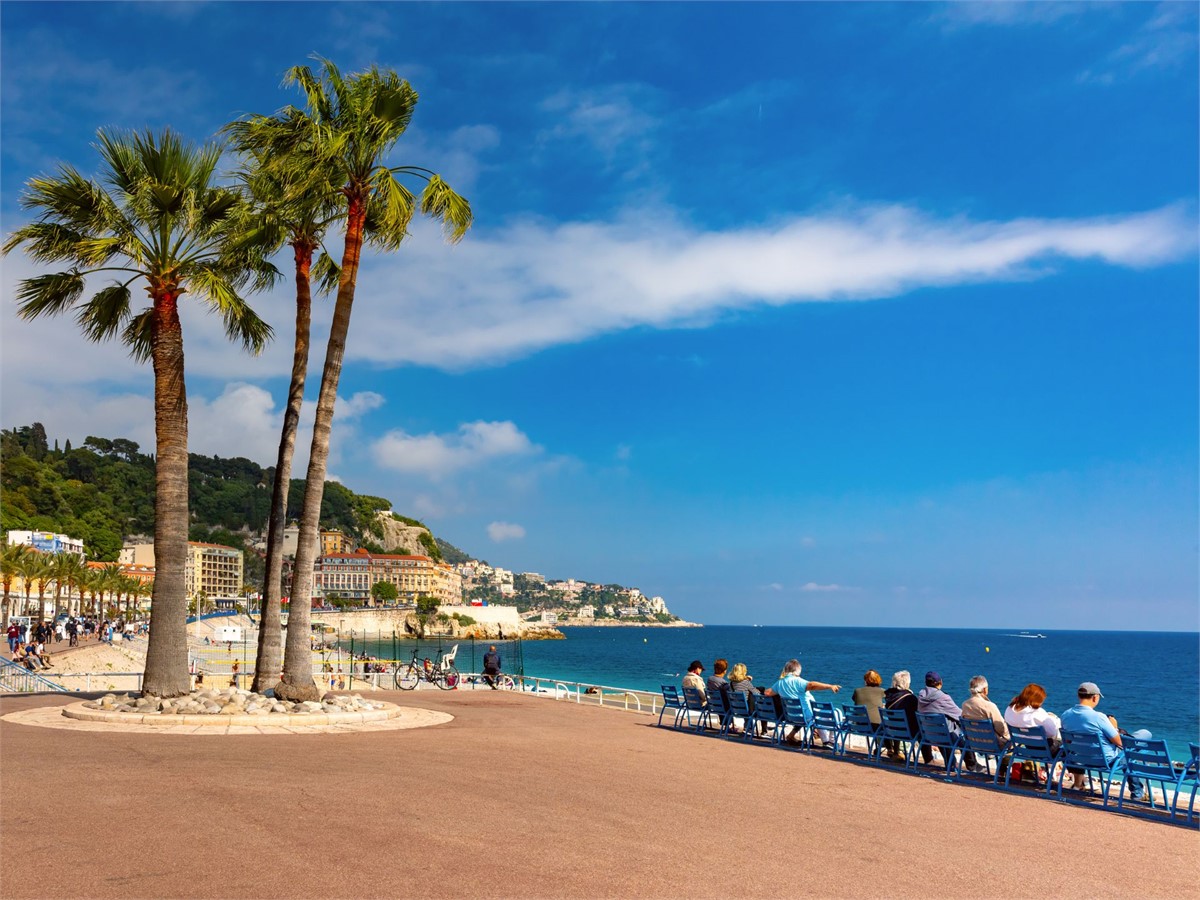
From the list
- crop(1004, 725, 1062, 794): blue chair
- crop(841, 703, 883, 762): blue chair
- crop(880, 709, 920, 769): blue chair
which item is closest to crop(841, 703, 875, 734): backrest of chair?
crop(841, 703, 883, 762): blue chair

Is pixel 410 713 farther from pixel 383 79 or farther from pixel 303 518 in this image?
pixel 383 79

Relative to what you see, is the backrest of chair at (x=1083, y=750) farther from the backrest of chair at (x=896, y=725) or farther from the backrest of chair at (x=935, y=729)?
the backrest of chair at (x=896, y=725)

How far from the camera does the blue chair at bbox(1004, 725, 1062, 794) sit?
1057 cm

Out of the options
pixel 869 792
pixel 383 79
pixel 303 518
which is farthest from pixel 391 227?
pixel 869 792

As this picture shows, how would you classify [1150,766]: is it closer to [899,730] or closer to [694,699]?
[899,730]

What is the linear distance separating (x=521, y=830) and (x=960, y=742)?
Answer: 6398 millimetres

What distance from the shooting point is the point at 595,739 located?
565 inches

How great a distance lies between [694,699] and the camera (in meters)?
16.6

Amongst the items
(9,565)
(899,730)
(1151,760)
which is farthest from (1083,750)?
(9,565)

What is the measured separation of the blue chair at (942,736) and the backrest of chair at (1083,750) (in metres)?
1.36

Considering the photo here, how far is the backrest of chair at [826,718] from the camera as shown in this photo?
1330cm

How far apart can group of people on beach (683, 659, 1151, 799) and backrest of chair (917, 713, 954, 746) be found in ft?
0.35

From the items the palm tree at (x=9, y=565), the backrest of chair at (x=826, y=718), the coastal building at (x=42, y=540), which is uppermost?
the coastal building at (x=42, y=540)

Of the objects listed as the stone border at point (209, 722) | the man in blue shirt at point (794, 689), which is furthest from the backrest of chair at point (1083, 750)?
the stone border at point (209, 722)
